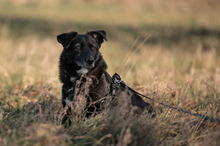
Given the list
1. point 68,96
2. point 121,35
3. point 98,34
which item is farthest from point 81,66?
point 121,35

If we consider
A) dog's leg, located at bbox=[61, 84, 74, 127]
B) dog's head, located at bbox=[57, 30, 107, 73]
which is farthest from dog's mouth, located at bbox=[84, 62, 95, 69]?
dog's leg, located at bbox=[61, 84, 74, 127]

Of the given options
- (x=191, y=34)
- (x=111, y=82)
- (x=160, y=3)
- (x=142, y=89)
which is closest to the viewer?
(x=111, y=82)

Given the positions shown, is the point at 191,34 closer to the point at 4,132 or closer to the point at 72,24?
the point at 72,24

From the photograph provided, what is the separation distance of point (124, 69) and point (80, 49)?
111 inches

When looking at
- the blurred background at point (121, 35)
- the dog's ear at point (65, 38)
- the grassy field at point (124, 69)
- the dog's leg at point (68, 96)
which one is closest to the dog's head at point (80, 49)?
the dog's ear at point (65, 38)

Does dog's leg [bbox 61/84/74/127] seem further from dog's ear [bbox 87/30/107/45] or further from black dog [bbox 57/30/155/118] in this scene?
dog's ear [bbox 87/30/107/45]

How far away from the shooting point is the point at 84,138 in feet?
10.3

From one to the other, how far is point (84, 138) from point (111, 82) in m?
1.33

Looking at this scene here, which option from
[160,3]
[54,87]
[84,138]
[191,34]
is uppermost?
[160,3]

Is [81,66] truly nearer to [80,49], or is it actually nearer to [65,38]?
[80,49]

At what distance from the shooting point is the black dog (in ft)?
12.7

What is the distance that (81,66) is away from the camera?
3947 millimetres

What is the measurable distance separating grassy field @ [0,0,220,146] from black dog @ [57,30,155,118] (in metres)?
0.38

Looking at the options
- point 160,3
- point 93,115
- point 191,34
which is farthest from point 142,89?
point 160,3
